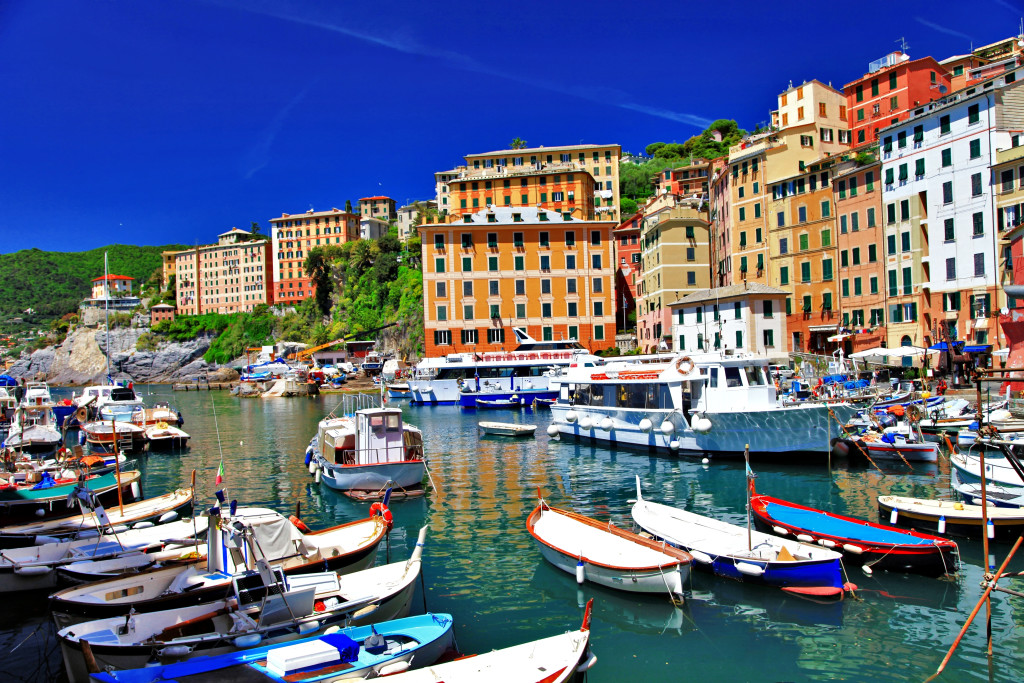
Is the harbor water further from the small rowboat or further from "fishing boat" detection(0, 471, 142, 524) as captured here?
the small rowboat

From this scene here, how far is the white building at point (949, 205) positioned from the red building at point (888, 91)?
40.6ft

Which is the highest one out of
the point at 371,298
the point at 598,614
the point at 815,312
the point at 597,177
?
the point at 597,177

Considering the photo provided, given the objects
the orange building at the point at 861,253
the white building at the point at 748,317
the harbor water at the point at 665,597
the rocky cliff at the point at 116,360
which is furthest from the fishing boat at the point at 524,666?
the rocky cliff at the point at 116,360

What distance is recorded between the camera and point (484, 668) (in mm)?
8477

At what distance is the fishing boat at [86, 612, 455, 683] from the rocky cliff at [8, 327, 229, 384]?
114 m

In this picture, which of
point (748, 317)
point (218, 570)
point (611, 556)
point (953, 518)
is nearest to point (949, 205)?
point (748, 317)

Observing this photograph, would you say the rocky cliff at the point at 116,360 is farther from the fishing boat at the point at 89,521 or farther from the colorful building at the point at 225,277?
the fishing boat at the point at 89,521

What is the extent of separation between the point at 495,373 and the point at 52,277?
184127 mm

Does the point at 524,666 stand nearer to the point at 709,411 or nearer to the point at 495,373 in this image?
the point at 709,411

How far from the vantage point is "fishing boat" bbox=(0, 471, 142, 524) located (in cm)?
1800

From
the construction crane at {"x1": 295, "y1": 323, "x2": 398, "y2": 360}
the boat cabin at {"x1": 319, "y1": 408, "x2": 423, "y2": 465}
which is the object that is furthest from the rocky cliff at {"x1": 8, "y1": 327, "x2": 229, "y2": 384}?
the boat cabin at {"x1": 319, "y1": 408, "x2": 423, "y2": 465}

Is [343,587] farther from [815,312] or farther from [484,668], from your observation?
[815,312]

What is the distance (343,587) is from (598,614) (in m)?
4.46

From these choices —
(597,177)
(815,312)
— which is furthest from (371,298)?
(815,312)
